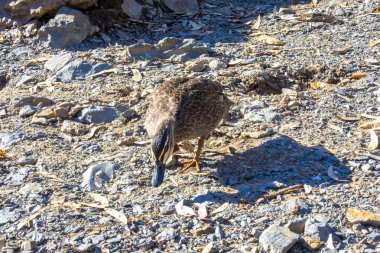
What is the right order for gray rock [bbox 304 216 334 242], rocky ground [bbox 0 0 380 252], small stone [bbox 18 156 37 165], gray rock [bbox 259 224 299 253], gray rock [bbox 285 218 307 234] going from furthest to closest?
small stone [bbox 18 156 37 165]
rocky ground [bbox 0 0 380 252]
gray rock [bbox 285 218 307 234]
gray rock [bbox 304 216 334 242]
gray rock [bbox 259 224 299 253]

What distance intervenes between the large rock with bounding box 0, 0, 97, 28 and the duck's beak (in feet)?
13.8

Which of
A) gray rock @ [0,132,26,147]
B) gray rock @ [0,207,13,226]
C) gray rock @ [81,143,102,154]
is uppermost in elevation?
gray rock @ [0,207,13,226]

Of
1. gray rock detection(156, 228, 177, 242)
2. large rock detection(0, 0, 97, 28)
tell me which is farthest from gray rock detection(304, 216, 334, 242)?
large rock detection(0, 0, 97, 28)

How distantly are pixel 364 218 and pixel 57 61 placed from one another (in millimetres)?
4864

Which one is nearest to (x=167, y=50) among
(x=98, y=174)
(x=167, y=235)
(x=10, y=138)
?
(x=10, y=138)

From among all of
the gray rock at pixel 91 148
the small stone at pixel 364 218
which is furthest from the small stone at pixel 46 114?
the small stone at pixel 364 218

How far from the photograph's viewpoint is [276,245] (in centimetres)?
492

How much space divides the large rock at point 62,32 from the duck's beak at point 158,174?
3824 mm

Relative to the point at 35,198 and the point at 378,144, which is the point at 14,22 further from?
the point at 378,144

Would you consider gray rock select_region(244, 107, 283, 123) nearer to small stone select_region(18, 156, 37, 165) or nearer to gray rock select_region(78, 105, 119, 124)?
gray rock select_region(78, 105, 119, 124)

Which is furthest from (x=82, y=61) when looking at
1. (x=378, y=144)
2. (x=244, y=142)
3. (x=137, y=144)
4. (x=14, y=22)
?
(x=378, y=144)

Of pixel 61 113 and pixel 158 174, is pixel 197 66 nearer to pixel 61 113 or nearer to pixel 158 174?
pixel 61 113

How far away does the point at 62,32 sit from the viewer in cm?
921

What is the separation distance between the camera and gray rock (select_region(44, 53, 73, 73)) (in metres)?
Answer: 8.64
